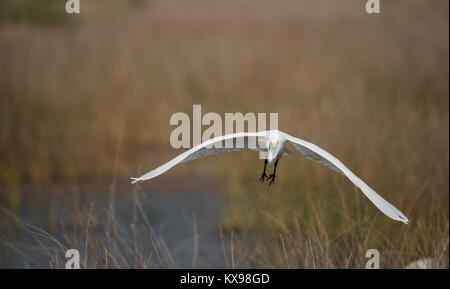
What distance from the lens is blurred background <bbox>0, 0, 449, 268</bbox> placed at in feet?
14.2

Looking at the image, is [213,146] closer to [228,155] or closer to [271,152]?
[271,152]

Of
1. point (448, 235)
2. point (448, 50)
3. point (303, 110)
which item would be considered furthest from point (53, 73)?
point (448, 235)

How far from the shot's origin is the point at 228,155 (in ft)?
22.3

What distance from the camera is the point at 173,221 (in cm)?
627

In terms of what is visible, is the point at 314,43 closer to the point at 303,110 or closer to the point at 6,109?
the point at 303,110

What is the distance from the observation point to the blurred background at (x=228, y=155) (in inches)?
170

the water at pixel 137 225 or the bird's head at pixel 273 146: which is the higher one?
the bird's head at pixel 273 146

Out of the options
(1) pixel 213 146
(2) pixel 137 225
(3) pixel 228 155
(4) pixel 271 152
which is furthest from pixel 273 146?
(3) pixel 228 155

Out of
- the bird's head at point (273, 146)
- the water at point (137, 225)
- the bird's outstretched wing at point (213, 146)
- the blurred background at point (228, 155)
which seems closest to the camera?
the bird's head at point (273, 146)

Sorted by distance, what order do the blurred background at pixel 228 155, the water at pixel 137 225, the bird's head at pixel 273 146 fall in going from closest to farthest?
the bird's head at pixel 273 146
the blurred background at pixel 228 155
the water at pixel 137 225

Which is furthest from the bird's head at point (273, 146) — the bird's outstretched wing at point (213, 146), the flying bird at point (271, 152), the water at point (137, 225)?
the water at point (137, 225)

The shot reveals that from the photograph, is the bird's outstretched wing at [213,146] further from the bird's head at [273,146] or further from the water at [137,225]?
the water at [137,225]

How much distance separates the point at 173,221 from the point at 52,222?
1.24 metres

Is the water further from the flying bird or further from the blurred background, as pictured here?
the flying bird
